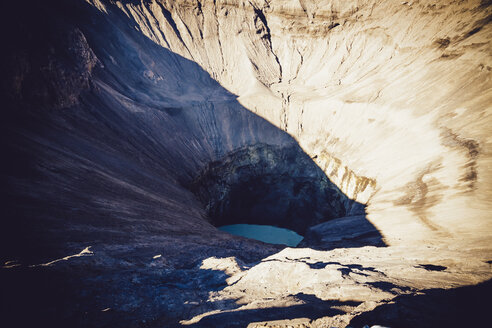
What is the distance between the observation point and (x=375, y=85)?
2352 centimetres

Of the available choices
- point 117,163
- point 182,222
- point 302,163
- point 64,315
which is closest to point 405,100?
point 302,163

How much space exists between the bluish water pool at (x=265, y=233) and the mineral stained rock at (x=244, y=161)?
1.42m

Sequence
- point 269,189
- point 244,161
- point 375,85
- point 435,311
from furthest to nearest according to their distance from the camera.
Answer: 1. point 269,189
2. point 244,161
3. point 375,85
4. point 435,311

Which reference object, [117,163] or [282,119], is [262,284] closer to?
[117,163]

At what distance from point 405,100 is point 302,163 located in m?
11.1

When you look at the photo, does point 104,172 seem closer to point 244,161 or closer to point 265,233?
point 244,161

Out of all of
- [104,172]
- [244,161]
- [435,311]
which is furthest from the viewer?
[244,161]

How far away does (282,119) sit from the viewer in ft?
88.5

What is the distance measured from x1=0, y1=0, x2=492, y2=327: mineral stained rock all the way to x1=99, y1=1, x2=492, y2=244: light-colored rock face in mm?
154

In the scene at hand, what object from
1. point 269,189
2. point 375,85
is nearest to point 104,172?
point 269,189

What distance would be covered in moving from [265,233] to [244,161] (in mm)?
8678

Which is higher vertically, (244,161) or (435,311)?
(244,161)

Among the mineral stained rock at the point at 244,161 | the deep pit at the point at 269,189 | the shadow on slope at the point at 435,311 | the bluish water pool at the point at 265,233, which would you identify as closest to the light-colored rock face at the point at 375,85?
the mineral stained rock at the point at 244,161

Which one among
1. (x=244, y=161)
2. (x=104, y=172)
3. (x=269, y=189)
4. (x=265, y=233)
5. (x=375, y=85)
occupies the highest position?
(x=375, y=85)
